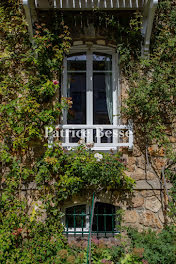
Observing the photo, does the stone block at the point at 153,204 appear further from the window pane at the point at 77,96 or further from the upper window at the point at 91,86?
the window pane at the point at 77,96

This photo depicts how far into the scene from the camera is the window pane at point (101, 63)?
4848 mm

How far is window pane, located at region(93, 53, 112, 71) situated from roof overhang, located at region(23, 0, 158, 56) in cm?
66

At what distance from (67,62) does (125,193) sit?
261 cm

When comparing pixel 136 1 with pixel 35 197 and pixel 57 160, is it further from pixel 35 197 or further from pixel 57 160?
pixel 35 197

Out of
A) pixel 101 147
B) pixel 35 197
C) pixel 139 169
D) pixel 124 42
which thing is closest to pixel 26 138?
pixel 35 197

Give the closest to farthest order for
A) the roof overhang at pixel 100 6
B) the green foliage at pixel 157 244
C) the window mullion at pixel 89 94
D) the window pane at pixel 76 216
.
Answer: the green foliage at pixel 157 244
the roof overhang at pixel 100 6
the window pane at pixel 76 216
the window mullion at pixel 89 94

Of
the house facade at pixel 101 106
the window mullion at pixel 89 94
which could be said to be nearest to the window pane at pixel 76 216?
the house facade at pixel 101 106

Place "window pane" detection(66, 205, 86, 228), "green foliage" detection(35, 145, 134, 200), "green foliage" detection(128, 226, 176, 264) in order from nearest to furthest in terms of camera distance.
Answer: "green foliage" detection(128, 226, 176, 264) → "green foliage" detection(35, 145, 134, 200) → "window pane" detection(66, 205, 86, 228)

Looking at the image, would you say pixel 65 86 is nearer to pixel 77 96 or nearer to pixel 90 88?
pixel 77 96

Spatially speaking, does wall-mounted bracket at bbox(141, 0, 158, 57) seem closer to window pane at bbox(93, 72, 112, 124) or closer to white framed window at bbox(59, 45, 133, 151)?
white framed window at bbox(59, 45, 133, 151)

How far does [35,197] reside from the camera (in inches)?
172

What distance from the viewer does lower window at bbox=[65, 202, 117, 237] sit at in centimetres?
441

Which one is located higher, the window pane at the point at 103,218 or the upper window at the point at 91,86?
the upper window at the point at 91,86

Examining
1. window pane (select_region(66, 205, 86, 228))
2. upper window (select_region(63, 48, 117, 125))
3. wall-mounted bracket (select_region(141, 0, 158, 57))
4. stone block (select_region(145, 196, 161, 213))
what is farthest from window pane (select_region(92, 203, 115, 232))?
wall-mounted bracket (select_region(141, 0, 158, 57))
